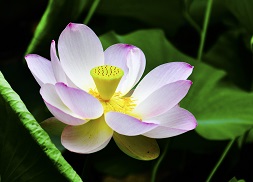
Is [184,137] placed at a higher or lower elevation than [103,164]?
higher

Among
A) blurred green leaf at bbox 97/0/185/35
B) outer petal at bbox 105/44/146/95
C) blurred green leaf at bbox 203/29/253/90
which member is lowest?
blurred green leaf at bbox 203/29/253/90

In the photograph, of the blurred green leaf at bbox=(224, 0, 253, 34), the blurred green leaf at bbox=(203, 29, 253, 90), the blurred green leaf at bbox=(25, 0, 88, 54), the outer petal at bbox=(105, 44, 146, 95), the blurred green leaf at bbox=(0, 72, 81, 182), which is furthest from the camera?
the blurred green leaf at bbox=(203, 29, 253, 90)

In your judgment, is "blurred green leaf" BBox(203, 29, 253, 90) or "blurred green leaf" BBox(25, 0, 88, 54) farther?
"blurred green leaf" BBox(203, 29, 253, 90)

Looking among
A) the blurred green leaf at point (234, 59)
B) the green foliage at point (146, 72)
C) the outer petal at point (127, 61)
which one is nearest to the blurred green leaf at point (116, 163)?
the green foliage at point (146, 72)

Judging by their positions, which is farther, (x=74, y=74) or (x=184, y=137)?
(x=184, y=137)

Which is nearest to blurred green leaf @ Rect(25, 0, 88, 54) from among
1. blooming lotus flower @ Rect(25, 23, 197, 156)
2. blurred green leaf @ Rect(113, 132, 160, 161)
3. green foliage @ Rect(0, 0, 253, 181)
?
green foliage @ Rect(0, 0, 253, 181)

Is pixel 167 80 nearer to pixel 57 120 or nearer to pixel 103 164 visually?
pixel 57 120

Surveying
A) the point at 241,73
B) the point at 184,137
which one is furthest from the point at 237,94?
the point at 241,73

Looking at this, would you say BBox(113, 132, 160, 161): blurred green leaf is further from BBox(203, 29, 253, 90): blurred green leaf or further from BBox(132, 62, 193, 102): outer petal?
BBox(203, 29, 253, 90): blurred green leaf
